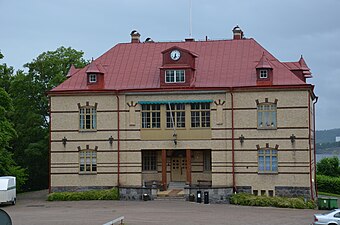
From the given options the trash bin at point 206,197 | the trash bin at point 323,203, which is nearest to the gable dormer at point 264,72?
the trash bin at point 206,197

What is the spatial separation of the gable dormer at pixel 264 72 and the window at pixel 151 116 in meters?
7.03

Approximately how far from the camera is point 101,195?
37.3 m

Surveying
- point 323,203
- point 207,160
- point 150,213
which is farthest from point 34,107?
point 323,203

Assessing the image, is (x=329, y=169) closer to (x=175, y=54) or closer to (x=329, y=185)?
(x=329, y=185)

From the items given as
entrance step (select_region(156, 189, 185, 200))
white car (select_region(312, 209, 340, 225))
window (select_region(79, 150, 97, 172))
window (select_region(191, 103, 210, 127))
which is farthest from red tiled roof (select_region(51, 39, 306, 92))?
white car (select_region(312, 209, 340, 225))

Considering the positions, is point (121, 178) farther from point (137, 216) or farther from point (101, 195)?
point (137, 216)

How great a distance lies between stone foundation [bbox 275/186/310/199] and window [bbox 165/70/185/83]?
31.4 ft

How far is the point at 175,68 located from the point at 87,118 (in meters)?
7.01

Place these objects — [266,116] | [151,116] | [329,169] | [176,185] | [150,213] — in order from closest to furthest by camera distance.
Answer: [150,213]
[266,116]
[151,116]
[176,185]
[329,169]

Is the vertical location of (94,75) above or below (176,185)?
above

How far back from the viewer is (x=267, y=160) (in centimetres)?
3653

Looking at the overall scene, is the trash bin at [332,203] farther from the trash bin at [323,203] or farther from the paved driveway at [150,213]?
the paved driveway at [150,213]

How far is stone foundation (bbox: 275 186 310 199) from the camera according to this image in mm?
35750

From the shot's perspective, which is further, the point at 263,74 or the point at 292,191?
the point at 263,74
